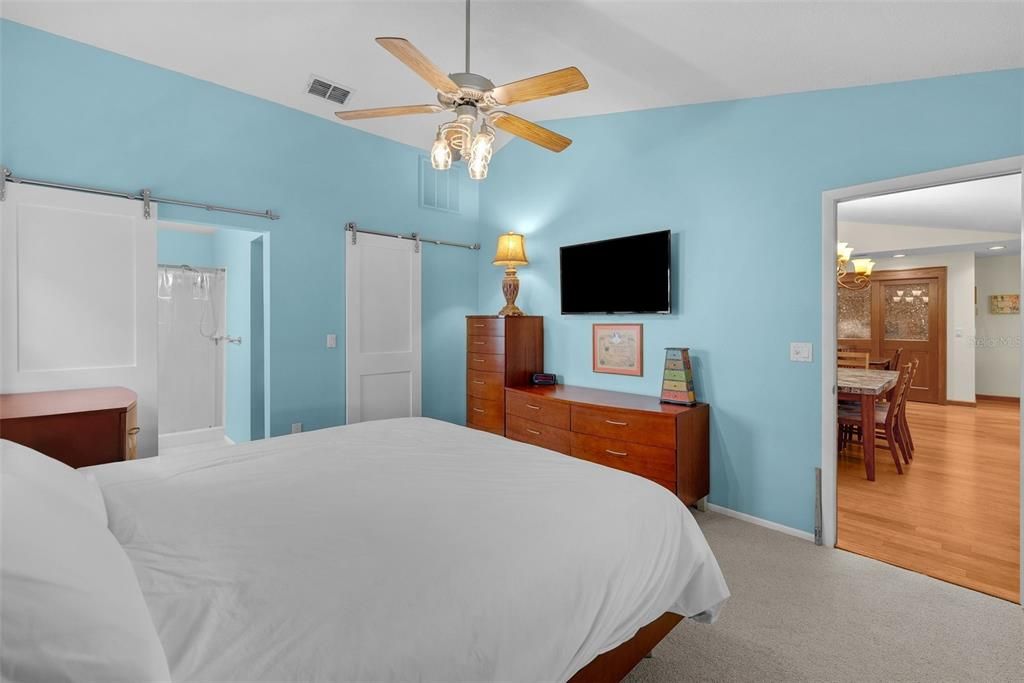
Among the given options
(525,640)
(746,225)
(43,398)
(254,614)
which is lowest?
(525,640)

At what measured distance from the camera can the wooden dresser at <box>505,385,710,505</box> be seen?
9.81ft

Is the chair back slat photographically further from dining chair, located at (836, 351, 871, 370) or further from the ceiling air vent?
the ceiling air vent

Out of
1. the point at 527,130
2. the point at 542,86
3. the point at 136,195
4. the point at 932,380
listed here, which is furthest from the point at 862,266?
the point at 136,195

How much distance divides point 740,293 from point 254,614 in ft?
10.1

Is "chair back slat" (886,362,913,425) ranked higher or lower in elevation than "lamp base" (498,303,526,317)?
lower

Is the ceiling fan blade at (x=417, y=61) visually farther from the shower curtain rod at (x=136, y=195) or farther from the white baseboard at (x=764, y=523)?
the white baseboard at (x=764, y=523)

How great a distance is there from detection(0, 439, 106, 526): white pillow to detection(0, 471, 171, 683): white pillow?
270 mm

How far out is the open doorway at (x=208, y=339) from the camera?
4.29 metres

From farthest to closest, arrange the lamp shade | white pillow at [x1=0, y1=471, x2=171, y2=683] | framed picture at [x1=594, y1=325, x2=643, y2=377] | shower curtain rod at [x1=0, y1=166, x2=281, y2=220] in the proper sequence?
the lamp shade, framed picture at [x1=594, y1=325, x2=643, y2=377], shower curtain rod at [x1=0, y1=166, x2=281, y2=220], white pillow at [x1=0, y1=471, x2=171, y2=683]

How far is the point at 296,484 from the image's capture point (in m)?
1.69

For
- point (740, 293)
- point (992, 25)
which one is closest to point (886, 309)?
point (740, 293)

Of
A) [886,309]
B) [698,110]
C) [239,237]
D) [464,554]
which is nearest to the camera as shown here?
[464,554]

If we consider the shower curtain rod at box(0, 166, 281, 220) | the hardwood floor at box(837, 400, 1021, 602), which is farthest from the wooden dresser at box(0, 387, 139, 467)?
the hardwood floor at box(837, 400, 1021, 602)

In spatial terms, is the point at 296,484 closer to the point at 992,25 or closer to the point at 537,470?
the point at 537,470
